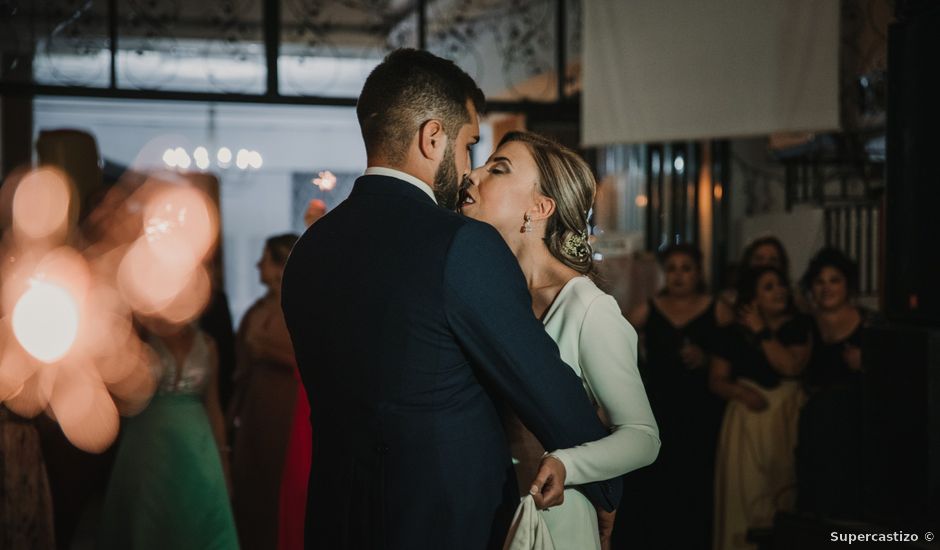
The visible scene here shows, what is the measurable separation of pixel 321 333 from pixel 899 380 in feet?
5.18

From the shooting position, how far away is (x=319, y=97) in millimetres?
5754

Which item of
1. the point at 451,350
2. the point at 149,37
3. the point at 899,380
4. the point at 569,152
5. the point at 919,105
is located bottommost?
the point at 899,380

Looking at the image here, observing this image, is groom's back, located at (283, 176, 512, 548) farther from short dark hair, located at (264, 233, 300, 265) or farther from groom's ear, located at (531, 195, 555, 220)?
short dark hair, located at (264, 233, 300, 265)

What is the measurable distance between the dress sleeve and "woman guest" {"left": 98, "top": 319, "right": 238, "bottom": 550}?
2.15 metres

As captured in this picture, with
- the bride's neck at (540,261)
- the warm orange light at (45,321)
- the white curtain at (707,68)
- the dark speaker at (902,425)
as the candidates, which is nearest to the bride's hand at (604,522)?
the bride's neck at (540,261)

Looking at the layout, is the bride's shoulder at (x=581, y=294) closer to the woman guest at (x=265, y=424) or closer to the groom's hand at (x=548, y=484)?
the groom's hand at (x=548, y=484)

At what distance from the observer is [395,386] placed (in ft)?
4.74

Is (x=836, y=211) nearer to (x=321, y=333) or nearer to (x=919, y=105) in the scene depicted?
(x=919, y=105)

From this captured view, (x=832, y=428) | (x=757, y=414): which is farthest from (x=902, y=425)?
(x=757, y=414)

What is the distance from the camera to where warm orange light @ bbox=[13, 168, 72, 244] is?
339 centimetres

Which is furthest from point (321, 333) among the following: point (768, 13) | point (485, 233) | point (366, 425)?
point (768, 13)

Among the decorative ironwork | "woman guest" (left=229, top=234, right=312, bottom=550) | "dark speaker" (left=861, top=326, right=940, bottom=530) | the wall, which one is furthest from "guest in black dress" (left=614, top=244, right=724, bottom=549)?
the wall

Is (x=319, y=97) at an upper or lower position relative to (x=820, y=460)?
upper

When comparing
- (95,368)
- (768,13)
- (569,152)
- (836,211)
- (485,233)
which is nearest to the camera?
(485,233)
